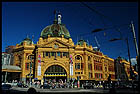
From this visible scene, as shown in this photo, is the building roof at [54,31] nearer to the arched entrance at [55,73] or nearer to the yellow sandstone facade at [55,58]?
the yellow sandstone facade at [55,58]

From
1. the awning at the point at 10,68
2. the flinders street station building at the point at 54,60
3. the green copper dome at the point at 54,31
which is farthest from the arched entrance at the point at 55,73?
the green copper dome at the point at 54,31

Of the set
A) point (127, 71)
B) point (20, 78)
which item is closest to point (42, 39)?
point (20, 78)

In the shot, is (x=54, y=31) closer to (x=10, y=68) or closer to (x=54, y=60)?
(x=54, y=60)

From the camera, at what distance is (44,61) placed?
157ft

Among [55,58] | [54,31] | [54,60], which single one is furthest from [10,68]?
[54,31]

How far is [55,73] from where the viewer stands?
155 ft

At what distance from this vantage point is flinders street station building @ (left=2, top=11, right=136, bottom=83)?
47.3 meters

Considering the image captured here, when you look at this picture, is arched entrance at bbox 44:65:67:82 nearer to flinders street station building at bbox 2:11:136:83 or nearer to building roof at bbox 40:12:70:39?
flinders street station building at bbox 2:11:136:83

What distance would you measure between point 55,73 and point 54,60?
164 inches

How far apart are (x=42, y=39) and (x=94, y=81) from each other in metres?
24.6

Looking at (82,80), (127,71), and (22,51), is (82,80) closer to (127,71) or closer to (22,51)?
(22,51)

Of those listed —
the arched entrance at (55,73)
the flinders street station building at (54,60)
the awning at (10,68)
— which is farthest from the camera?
the flinders street station building at (54,60)

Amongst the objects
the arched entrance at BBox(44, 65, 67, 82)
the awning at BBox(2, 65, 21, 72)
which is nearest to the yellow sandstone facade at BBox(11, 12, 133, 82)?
the arched entrance at BBox(44, 65, 67, 82)

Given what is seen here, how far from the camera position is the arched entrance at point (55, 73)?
46.9 m
